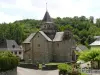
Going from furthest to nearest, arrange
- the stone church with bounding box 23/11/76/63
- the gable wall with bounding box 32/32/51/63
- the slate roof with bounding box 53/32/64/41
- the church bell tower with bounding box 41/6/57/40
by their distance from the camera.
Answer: the church bell tower with bounding box 41/6/57/40 < the slate roof with bounding box 53/32/64/41 < the gable wall with bounding box 32/32/51/63 < the stone church with bounding box 23/11/76/63

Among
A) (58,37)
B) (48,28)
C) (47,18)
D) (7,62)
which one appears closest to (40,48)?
(58,37)

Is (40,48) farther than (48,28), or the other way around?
(48,28)

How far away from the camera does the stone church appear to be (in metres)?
69.6

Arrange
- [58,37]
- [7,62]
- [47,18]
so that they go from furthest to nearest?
[47,18], [58,37], [7,62]

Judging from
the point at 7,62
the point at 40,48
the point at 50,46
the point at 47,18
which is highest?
the point at 47,18

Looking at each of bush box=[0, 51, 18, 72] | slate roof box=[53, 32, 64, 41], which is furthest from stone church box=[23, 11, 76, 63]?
bush box=[0, 51, 18, 72]

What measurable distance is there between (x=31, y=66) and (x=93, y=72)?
1643 cm

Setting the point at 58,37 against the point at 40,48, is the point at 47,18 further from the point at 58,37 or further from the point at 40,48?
the point at 40,48

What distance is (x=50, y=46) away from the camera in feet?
232

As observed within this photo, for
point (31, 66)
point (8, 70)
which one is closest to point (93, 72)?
point (8, 70)

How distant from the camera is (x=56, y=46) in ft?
233

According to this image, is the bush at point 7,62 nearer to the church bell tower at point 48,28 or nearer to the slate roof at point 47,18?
the church bell tower at point 48,28

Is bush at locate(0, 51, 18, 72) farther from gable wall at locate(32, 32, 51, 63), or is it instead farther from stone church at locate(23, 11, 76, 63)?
stone church at locate(23, 11, 76, 63)

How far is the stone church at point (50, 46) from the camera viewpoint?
228ft
